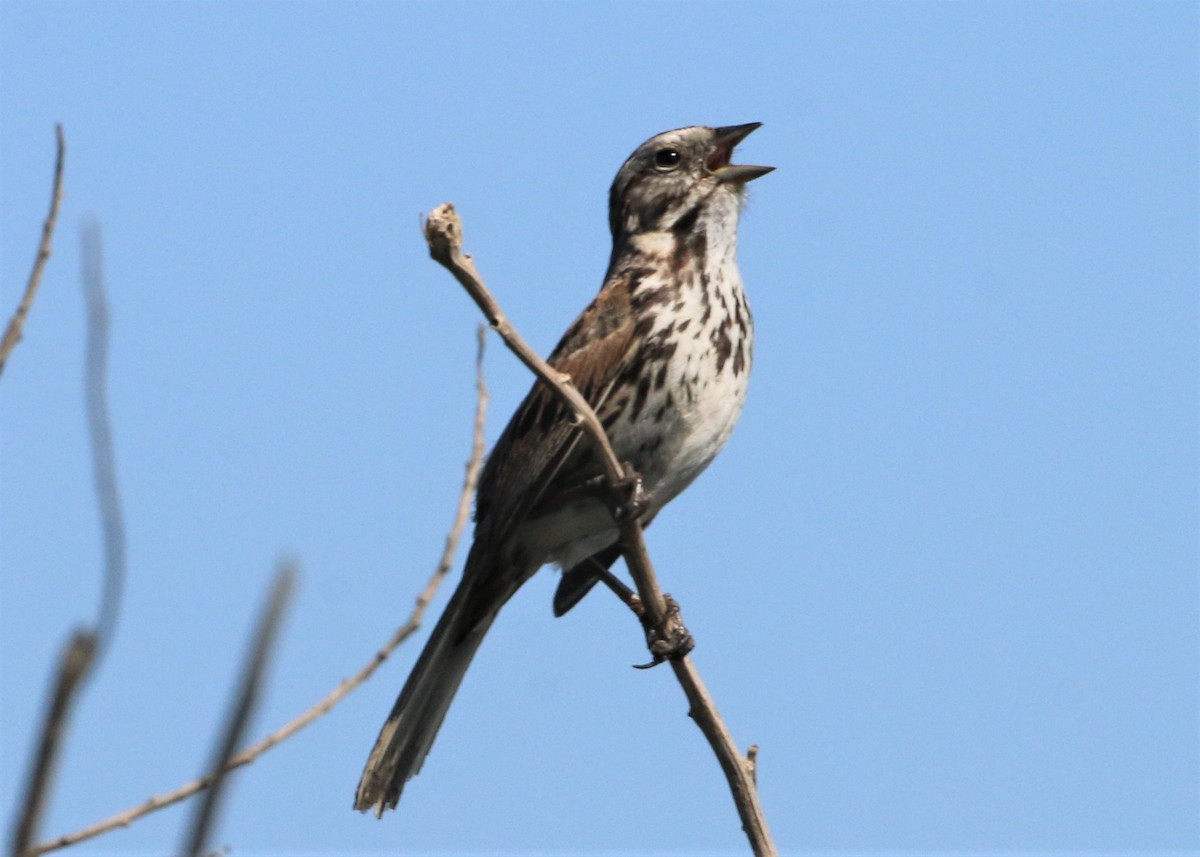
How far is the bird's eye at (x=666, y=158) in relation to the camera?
657 centimetres

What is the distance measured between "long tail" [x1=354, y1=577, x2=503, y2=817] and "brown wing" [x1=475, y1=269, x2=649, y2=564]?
30 cm

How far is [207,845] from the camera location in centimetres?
101

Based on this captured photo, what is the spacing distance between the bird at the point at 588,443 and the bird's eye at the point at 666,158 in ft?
1.53

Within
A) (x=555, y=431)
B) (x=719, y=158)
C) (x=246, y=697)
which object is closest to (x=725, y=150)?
(x=719, y=158)

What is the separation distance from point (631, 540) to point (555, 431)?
118 centimetres

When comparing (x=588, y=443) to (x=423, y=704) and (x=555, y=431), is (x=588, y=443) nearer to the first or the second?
(x=555, y=431)

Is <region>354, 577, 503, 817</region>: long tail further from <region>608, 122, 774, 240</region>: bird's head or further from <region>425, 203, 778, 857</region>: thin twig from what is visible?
<region>608, 122, 774, 240</region>: bird's head

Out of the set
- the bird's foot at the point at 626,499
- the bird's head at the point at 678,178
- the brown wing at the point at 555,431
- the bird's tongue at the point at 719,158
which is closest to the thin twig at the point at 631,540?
the bird's foot at the point at 626,499

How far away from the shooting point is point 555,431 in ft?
18.4

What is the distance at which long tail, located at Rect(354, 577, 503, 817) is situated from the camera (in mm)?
5141

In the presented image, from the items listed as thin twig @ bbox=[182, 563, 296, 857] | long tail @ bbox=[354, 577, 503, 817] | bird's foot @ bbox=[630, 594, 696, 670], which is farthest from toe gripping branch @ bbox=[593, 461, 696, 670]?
thin twig @ bbox=[182, 563, 296, 857]

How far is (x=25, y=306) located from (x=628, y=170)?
422 centimetres

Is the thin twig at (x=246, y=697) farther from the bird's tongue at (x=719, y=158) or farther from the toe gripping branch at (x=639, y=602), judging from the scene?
the bird's tongue at (x=719, y=158)

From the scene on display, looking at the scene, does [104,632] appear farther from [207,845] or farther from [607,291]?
[607,291]
